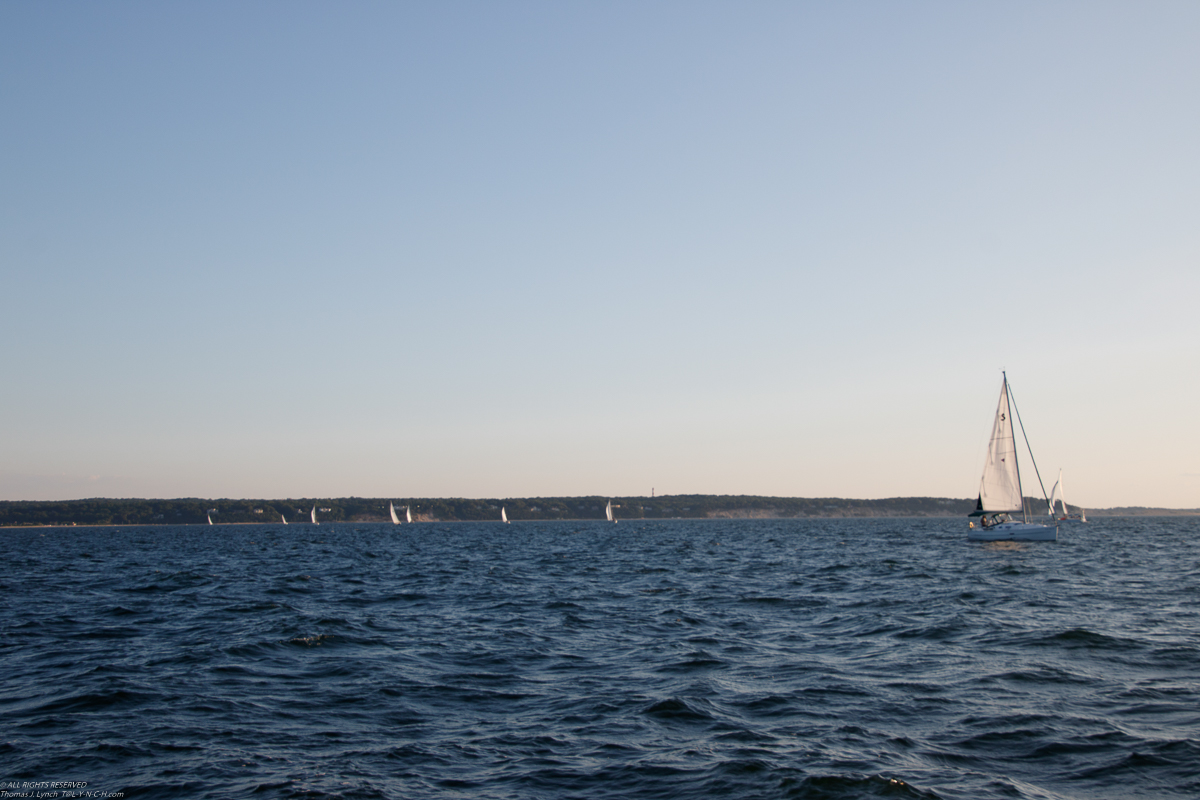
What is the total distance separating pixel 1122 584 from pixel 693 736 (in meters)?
33.1

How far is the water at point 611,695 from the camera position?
1105 cm

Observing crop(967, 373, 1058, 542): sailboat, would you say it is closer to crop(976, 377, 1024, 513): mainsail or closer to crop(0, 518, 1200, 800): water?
crop(976, 377, 1024, 513): mainsail

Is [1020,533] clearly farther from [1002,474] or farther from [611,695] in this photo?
[611,695]

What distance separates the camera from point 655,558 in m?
59.4

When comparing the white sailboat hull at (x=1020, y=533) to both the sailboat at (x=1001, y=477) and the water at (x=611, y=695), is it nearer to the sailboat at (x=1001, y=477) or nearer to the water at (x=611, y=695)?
the sailboat at (x=1001, y=477)

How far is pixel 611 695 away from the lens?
51.5ft

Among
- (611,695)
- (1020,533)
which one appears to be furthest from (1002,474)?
(611,695)

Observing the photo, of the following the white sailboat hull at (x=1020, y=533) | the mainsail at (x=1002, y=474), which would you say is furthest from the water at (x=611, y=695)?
the mainsail at (x=1002, y=474)

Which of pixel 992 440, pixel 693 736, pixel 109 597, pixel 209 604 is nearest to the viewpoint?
pixel 693 736

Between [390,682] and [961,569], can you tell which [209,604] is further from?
[961,569]

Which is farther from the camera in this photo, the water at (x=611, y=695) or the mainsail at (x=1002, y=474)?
the mainsail at (x=1002, y=474)

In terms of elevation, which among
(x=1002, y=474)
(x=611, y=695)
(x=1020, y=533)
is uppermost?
(x=1002, y=474)

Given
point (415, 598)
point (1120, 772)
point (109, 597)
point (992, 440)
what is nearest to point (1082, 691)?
point (1120, 772)

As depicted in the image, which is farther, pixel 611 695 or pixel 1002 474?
pixel 1002 474
